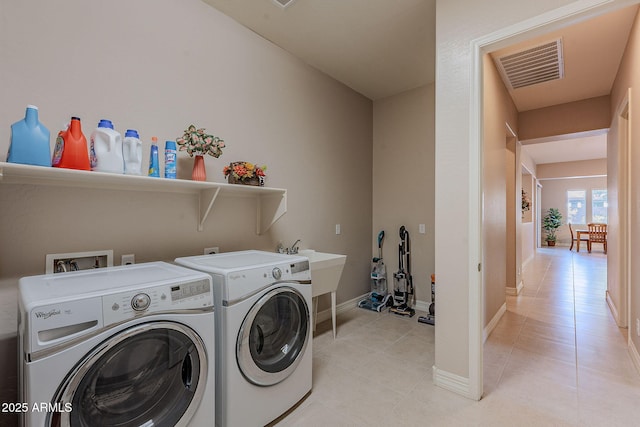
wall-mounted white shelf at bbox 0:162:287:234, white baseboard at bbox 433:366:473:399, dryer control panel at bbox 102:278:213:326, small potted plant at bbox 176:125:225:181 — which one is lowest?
white baseboard at bbox 433:366:473:399

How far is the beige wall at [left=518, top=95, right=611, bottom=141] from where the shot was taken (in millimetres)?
3855

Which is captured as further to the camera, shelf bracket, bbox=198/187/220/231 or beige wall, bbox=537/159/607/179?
beige wall, bbox=537/159/607/179

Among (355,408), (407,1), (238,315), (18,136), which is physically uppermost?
(407,1)

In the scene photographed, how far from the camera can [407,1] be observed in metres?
2.20

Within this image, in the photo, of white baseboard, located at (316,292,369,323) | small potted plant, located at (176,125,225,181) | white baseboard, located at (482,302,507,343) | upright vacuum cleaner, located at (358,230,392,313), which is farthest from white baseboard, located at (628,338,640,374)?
small potted plant, located at (176,125,225,181)

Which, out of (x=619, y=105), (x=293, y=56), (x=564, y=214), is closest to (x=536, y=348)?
(x=619, y=105)

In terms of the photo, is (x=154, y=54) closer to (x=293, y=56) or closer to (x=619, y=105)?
Answer: (x=293, y=56)

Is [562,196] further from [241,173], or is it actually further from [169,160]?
[169,160]

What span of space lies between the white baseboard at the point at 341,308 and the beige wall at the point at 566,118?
3.47m

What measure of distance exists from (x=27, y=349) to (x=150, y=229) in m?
1.09

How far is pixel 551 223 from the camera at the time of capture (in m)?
10.4

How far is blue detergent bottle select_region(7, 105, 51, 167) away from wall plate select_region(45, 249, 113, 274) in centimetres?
53

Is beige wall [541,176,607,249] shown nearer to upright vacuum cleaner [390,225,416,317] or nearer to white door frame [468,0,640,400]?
upright vacuum cleaner [390,225,416,317]

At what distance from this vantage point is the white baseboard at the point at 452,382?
1.96m
